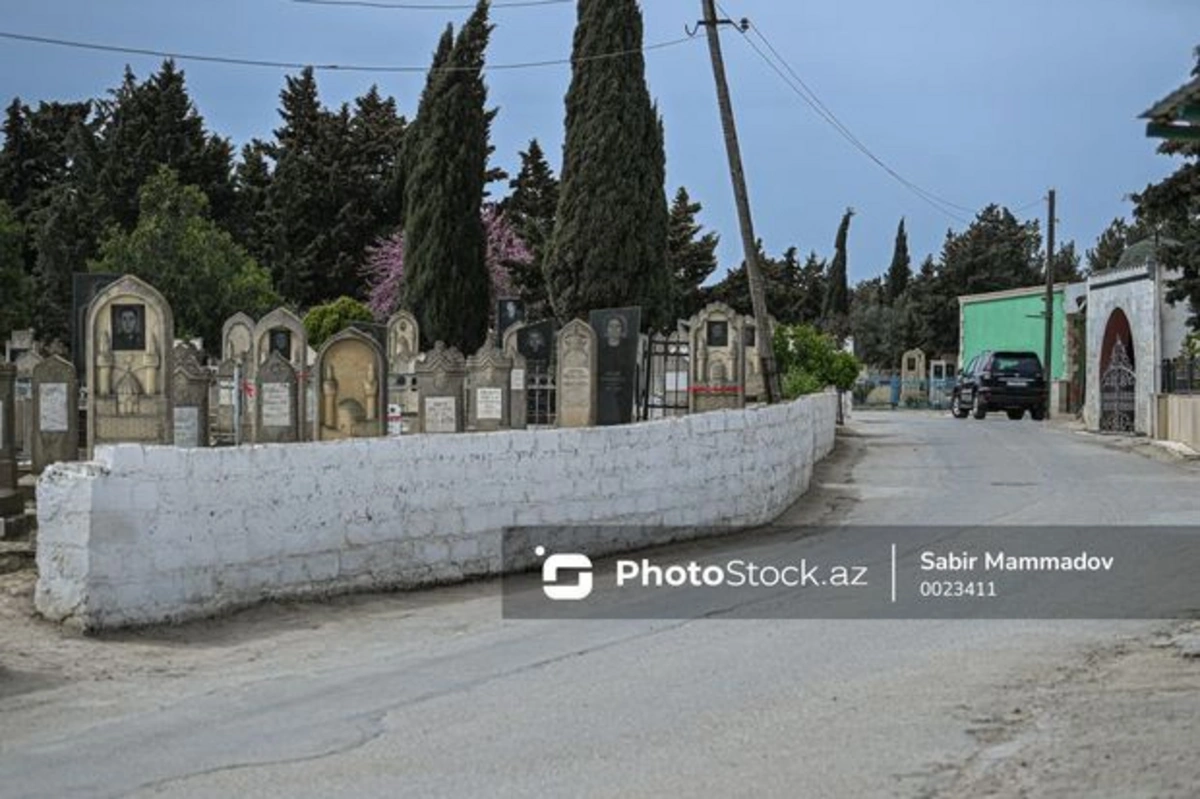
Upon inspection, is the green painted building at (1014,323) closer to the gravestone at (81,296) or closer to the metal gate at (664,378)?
the metal gate at (664,378)

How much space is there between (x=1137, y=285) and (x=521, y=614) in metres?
29.2

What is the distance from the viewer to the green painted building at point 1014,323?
5784 cm

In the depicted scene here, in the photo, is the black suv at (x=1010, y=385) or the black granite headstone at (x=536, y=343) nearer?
the black granite headstone at (x=536, y=343)

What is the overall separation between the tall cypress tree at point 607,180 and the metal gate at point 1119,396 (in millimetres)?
13214

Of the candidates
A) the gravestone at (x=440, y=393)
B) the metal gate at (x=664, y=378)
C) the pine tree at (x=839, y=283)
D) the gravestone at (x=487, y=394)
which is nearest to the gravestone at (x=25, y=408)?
the gravestone at (x=440, y=393)

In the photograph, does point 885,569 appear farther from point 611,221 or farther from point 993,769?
point 611,221

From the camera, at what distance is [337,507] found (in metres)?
12.2

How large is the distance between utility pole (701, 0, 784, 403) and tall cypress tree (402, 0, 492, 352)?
23.4 metres

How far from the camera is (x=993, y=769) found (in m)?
6.83

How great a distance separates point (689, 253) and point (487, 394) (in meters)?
38.7

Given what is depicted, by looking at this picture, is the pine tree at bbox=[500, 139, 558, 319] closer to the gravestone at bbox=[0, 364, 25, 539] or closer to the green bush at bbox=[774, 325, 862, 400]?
the green bush at bbox=[774, 325, 862, 400]

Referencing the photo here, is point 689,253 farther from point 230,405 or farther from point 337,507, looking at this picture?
point 337,507

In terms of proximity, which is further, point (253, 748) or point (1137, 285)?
point (1137, 285)

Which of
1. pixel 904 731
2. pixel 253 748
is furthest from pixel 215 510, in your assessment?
pixel 904 731
